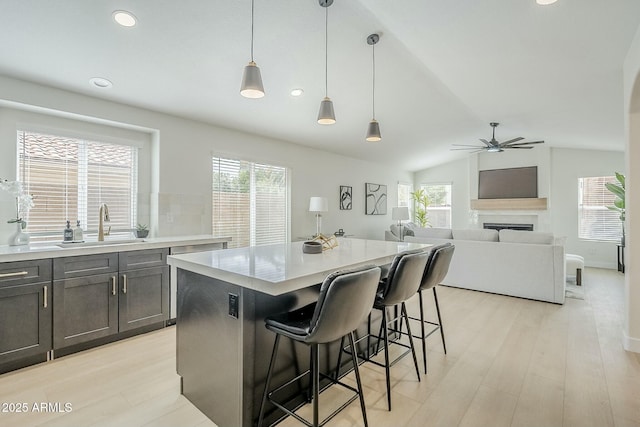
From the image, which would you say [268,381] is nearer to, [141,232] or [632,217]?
[141,232]

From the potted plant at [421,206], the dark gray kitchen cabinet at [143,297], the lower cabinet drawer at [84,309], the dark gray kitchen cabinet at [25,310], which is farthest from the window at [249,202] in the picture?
the potted plant at [421,206]

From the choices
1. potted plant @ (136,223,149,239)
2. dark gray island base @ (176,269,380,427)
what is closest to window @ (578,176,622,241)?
dark gray island base @ (176,269,380,427)

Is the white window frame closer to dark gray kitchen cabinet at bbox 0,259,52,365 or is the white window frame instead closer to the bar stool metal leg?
the bar stool metal leg

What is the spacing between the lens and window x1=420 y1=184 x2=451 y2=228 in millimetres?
8836

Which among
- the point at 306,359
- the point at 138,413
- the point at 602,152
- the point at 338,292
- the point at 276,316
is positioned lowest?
the point at 138,413

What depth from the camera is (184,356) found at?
81.4 inches

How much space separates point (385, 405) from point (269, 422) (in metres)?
0.73

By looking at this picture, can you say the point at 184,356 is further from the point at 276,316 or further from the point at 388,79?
the point at 388,79

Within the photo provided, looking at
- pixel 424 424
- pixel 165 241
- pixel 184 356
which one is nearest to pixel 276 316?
pixel 184 356

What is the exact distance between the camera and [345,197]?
6602 millimetres

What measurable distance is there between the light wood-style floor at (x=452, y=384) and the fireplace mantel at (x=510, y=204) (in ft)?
14.9

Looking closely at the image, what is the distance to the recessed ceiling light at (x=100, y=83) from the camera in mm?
2855

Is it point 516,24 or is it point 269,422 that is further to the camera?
point 516,24

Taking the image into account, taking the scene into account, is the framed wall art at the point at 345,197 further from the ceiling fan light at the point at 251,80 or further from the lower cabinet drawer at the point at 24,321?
the lower cabinet drawer at the point at 24,321
